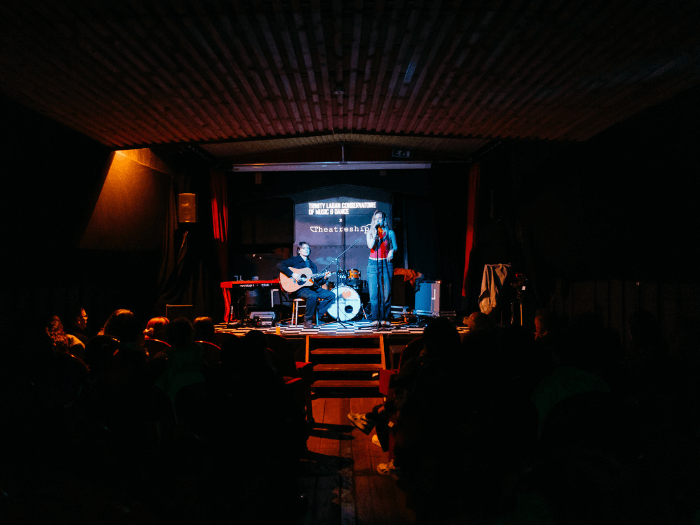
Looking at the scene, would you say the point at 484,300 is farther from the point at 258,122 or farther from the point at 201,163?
the point at 201,163

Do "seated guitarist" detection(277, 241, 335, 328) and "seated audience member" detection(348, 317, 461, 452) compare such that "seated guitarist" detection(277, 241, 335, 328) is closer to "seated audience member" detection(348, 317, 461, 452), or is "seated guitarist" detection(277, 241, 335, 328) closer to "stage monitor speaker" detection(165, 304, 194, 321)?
"stage monitor speaker" detection(165, 304, 194, 321)

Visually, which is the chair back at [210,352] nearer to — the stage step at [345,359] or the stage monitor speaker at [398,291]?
the stage step at [345,359]

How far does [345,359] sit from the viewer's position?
6801 millimetres

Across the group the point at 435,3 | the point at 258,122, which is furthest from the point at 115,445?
the point at 258,122

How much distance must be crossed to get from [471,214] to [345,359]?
15.3ft

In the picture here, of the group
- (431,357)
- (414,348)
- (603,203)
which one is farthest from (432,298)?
(431,357)

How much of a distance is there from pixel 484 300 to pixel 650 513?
22.2 feet

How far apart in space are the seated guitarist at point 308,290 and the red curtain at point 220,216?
1.73 m

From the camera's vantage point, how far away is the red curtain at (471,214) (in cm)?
961

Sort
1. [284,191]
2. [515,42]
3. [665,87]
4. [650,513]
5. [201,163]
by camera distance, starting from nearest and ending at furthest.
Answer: [650,513] < [515,42] < [665,87] < [201,163] < [284,191]

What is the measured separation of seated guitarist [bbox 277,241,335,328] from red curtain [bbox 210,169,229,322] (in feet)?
5.67

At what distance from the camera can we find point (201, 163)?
9.55m

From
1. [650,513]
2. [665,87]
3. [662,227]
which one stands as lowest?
[650,513]

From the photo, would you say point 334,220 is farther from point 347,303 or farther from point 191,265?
point 191,265
